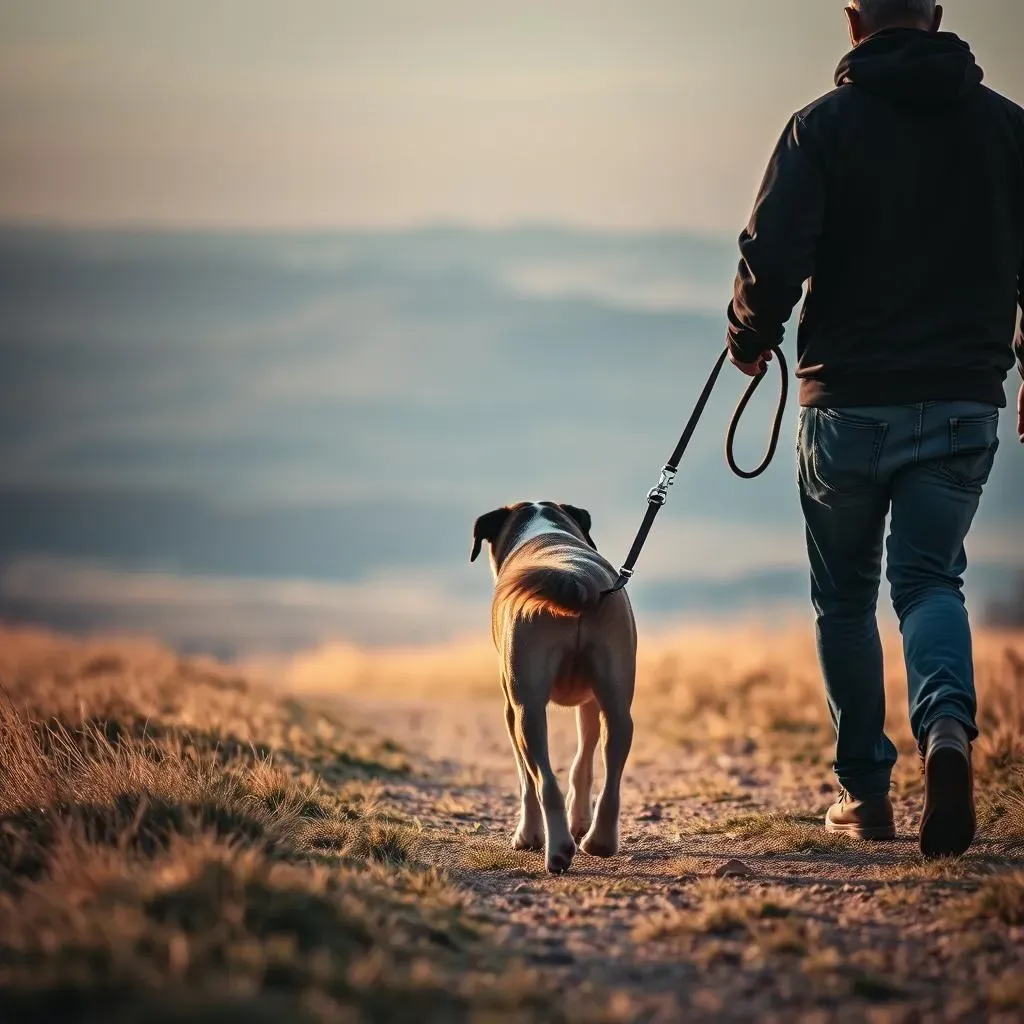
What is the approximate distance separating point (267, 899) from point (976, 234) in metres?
4.05

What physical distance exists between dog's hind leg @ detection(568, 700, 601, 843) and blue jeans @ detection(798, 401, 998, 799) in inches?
51.6

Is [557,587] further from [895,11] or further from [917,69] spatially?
[895,11]

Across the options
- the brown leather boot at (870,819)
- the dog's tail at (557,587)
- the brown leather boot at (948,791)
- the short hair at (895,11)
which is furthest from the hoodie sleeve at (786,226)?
the brown leather boot at (870,819)

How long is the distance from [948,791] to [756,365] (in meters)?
2.26

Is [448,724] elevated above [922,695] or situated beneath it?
Answer: situated beneath

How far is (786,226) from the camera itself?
5953 mm

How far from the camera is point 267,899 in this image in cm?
412

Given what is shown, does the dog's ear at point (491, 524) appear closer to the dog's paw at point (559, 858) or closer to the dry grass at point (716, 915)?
the dog's paw at point (559, 858)

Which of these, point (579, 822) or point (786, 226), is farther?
point (579, 822)

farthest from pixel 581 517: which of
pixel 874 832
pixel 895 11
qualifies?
pixel 895 11

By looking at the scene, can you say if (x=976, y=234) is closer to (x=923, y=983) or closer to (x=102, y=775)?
(x=923, y=983)

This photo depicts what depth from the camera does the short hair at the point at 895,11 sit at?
6188 millimetres

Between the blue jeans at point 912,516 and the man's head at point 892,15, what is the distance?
1.73 metres

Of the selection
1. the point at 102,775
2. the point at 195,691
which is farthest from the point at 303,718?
the point at 102,775
